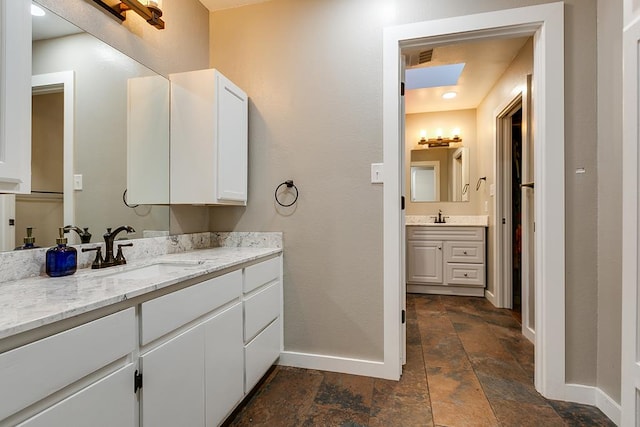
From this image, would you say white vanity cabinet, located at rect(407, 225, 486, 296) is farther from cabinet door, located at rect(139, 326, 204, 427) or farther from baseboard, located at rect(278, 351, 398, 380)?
cabinet door, located at rect(139, 326, 204, 427)

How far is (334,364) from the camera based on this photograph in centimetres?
204

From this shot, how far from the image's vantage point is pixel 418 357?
223 centimetres

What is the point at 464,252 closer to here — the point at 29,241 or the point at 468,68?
the point at 468,68

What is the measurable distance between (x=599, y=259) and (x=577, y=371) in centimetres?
63

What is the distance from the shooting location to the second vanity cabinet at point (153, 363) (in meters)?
0.71

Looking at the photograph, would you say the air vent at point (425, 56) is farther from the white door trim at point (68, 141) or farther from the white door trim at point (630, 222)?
the white door trim at point (68, 141)

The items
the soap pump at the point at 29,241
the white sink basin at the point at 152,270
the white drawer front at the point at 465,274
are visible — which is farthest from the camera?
the white drawer front at the point at 465,274

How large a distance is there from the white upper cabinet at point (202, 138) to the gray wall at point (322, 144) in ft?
1.01

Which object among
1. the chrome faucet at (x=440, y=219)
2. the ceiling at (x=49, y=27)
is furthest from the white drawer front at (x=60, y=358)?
the chrome faucet at (x=440, y=219)

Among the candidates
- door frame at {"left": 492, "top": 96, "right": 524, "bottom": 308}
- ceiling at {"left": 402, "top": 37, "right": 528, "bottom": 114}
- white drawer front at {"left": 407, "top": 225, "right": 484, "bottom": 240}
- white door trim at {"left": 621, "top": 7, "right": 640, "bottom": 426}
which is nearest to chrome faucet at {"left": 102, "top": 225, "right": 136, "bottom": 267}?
ceiling at {"left": 402, "top": 37, "right": 528, "bottom": 114}

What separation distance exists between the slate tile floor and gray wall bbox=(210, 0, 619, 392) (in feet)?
0.77

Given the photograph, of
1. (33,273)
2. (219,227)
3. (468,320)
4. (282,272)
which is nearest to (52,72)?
(33,273)

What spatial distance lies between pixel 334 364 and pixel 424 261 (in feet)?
7.55

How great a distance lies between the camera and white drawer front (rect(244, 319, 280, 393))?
1662 mm
